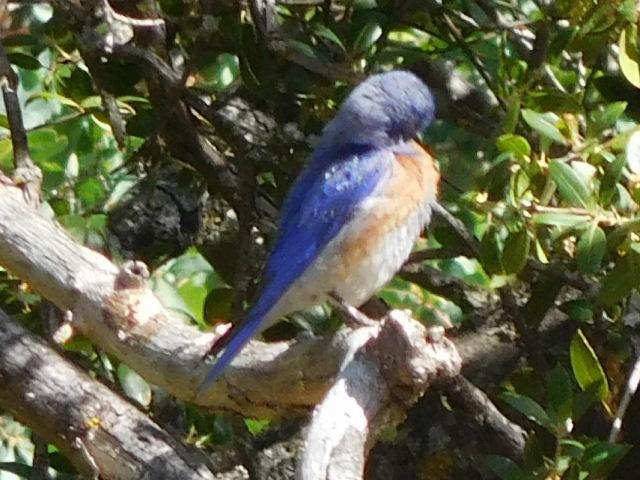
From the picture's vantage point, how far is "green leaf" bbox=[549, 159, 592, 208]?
253 cm

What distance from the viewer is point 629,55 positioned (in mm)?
2723

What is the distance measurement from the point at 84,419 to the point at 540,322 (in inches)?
41.3

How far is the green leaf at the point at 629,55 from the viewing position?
8.84ft

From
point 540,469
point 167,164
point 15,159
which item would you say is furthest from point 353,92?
point 540,469

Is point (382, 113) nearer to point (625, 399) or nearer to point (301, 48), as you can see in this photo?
point (301, 48)

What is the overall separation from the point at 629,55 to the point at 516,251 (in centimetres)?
43

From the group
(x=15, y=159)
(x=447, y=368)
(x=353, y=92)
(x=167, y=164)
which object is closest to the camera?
(x=447, y=368)

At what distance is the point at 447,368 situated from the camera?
2326 mm

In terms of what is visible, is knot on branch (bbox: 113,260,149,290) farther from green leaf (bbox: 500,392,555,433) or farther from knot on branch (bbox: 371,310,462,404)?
green leaf (bbox: 500,392,555,433)

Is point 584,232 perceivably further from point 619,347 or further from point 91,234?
point 91,234

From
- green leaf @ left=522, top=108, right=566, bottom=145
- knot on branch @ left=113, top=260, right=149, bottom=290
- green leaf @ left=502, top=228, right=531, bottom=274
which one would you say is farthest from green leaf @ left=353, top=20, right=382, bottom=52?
knot on branch @ left=113, top=260, right=149, bottom=290

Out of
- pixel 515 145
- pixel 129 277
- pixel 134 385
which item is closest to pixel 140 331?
pixel 129 277

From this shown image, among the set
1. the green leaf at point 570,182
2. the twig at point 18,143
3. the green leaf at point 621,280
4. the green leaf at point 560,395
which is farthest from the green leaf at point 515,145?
the twig at point 18,143

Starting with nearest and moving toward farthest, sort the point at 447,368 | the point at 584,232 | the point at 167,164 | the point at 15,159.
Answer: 1. the point at 447,368
2. the point at 584,232
3. the point at 15,159
4. the point at 167,164
